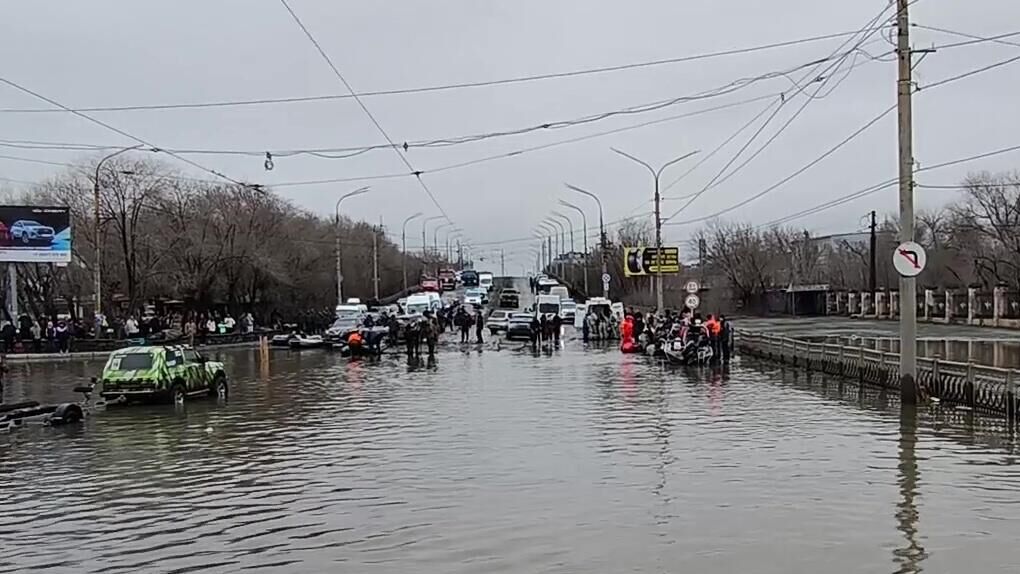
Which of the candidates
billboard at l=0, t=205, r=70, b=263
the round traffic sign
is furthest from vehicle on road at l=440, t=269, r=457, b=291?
the round traffic sign

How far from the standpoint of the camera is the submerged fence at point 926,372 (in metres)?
19.3

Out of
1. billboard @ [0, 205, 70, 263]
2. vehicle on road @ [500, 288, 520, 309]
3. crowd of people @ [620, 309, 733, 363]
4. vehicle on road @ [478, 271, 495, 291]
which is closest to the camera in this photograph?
crowd of people @ [620, 309, 733, 363]

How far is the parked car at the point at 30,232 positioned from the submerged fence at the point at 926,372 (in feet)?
105

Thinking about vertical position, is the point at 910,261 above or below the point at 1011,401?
above

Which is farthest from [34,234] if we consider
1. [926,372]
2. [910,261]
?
[910,261]

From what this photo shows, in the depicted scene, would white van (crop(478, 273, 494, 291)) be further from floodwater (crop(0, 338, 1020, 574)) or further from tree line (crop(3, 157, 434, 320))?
floodwater (crop(0, 338, 1020, 574))

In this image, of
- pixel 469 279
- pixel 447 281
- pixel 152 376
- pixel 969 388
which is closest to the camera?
pixel 969 388

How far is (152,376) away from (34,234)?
30.4 m

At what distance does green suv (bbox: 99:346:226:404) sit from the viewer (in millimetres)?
24391

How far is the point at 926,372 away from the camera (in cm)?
2258

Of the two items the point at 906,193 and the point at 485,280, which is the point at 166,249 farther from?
the point at 485,280

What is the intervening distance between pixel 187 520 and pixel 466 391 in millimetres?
15677

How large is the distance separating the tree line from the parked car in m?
4.71

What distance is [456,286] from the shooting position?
142500mm
